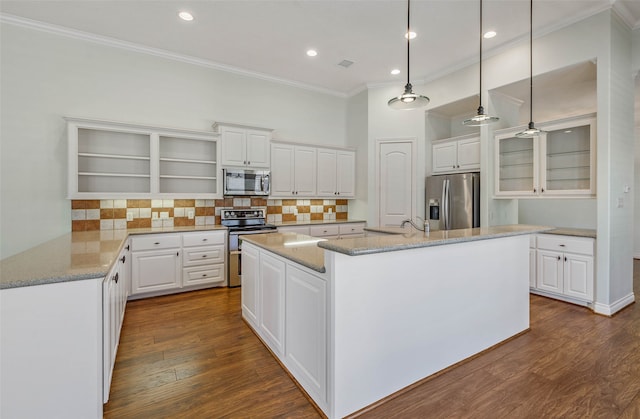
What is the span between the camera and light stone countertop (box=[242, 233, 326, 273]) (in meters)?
1.83

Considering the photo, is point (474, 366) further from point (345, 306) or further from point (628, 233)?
point (628, 233)

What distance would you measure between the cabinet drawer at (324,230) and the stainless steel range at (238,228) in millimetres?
685

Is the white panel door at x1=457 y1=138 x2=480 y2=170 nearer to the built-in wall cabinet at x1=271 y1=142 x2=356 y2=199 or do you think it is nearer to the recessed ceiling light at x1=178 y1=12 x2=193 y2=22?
the built-in wall cabinet at x1=271 y1=142 x2=356 y2=199

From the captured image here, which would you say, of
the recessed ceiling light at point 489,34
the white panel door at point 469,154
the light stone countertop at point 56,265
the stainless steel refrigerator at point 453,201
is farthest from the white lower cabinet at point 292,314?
the recessed ceiling light at point 489,34

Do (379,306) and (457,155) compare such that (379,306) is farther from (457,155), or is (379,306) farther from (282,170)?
(457,155)

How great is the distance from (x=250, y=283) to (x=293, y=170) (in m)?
2.60

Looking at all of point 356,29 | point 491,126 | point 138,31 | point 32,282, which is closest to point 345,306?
point 32,282

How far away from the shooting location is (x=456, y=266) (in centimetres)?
218

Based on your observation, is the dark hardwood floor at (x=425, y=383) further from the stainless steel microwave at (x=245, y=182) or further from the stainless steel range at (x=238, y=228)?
the stainless steel microwave at (x=245, y=182)

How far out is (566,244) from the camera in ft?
11.6

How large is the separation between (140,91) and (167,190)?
4.55 ft

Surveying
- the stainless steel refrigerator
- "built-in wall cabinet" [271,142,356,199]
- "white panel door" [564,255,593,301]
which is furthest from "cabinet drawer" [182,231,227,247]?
"white panel door" [564,255,593,301]

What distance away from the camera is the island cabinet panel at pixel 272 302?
219 centimetres

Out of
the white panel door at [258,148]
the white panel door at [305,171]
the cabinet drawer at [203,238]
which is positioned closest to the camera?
the cabinet drawer at [203,238]
